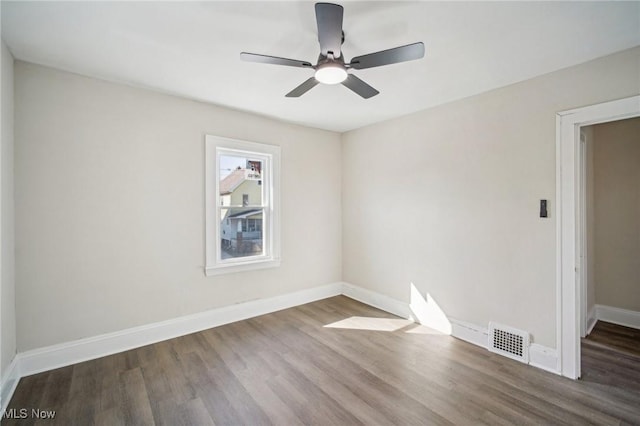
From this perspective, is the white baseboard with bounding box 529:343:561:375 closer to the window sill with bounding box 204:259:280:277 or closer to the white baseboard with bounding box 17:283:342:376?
the white baseboard with bounding box 17:283:342:376

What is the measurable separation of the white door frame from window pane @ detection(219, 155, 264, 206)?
129 inches

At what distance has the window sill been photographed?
3364mm

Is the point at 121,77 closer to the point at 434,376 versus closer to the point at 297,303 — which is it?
the point at 297,303

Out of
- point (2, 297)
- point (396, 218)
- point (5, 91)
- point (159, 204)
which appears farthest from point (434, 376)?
point (5, 91)

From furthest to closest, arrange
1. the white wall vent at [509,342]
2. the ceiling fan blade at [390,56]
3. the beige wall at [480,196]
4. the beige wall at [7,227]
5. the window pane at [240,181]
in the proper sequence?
the window pane at [240,181] < the white wall vent at [509,342] < the beige wall at [480,196] < the beige wall at [7,227] < the ceiling fan blade at [390,56]

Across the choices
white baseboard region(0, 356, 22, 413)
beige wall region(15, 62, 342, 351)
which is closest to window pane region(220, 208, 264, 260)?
beige wall region(15, 62, 342, 351)

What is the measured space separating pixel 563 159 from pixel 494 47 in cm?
115

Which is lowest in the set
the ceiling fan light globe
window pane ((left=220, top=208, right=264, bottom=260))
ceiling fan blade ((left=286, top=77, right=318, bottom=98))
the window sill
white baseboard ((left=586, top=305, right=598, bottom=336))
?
white baseboard ((left=586, top=305, right=598, bottom=336))

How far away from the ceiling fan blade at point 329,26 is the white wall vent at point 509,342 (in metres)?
2.93

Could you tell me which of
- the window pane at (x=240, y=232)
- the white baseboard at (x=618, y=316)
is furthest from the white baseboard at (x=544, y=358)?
→ the window pane at (x=240, y=232)

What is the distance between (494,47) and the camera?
2127 millimetres

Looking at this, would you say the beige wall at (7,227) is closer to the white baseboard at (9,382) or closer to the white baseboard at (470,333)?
the white baseboard at (9,382)

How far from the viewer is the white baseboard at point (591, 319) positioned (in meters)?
3.26

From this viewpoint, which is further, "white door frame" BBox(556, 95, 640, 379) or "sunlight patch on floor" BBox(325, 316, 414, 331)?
"sunlight patch on floor" BBox(325, 316, 414, 331)
